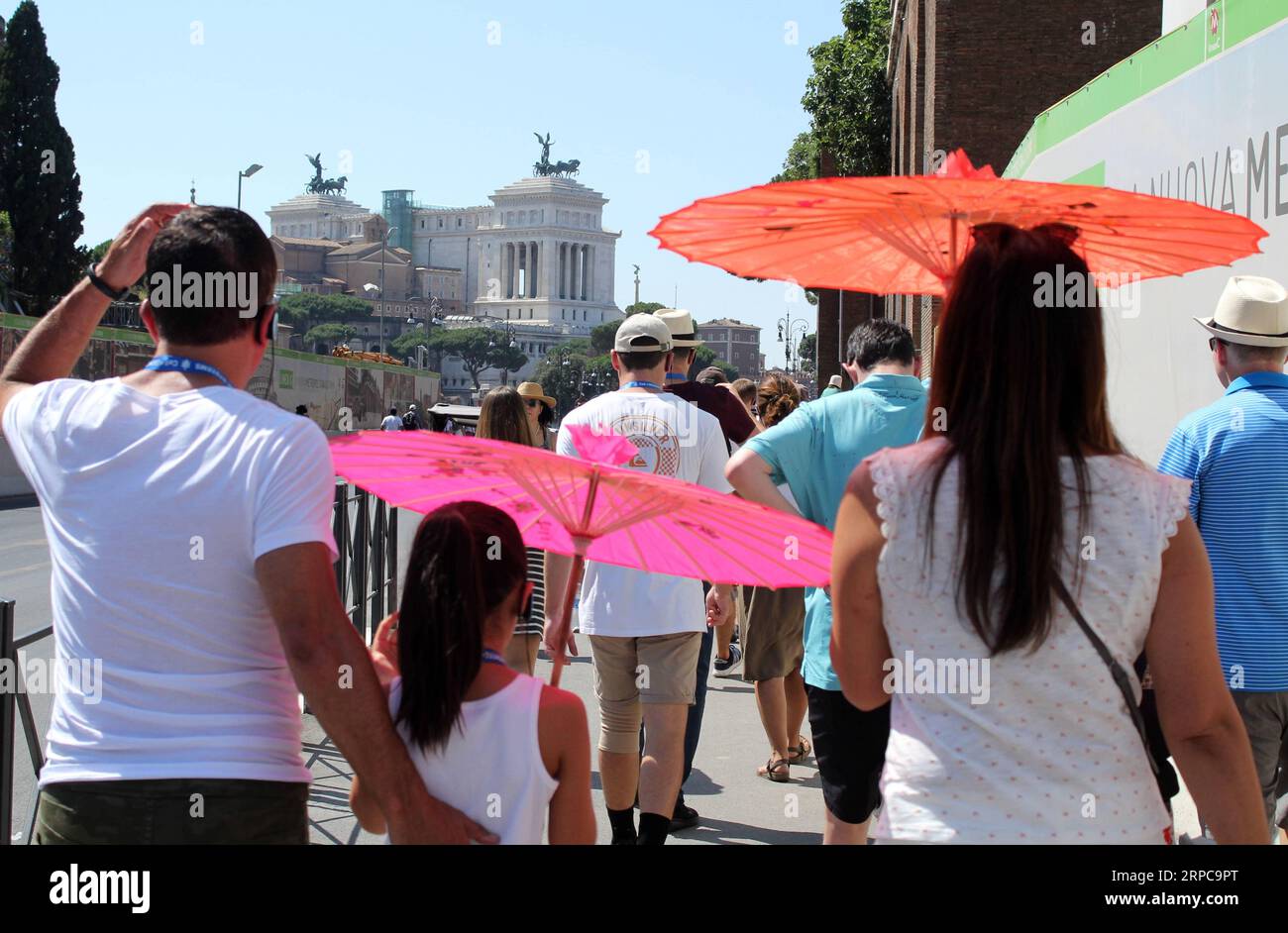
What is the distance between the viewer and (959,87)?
73.7 ft

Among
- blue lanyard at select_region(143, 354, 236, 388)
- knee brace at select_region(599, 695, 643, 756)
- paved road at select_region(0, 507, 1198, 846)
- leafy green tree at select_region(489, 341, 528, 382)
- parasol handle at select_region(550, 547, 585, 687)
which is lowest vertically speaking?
paved road at select_region(0, 507, 1198, 846)

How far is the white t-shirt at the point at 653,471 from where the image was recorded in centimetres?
506

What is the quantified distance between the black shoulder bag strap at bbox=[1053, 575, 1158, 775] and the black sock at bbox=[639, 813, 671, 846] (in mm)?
3117

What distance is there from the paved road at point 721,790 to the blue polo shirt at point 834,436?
5.27 ft

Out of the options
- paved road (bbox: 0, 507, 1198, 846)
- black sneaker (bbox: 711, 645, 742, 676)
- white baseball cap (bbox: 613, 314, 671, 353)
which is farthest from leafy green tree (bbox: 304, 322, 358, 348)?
white baseball cap (bbox: 613, 314, 671, 353)

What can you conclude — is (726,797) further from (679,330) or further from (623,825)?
(679,330)

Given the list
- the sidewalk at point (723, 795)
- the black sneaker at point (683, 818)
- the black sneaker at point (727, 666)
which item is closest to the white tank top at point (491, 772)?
the sidewalk at point (723, 795)

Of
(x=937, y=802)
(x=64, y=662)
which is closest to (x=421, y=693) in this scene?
(x=64, y=662)

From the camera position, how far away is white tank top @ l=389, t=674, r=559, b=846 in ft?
8.27

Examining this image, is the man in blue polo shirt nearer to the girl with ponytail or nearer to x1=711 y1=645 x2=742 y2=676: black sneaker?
the girl with ponytail

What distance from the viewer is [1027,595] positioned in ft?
6.77

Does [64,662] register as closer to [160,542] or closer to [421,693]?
[160,542]

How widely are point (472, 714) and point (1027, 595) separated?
105 cm

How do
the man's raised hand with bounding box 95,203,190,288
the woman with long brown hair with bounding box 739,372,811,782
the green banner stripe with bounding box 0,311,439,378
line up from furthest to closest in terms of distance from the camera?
the green banner stripe with bounding box 0,311,439,378 < the woman with long brown hair with bounding box 739,372,811,782 < the man's raised hand with bounding box 95,203,190,288
